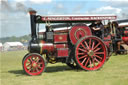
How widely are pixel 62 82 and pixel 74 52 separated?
242 cm

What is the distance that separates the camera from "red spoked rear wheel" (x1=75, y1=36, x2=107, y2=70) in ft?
29.6

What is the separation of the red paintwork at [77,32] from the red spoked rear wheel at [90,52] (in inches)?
12.4

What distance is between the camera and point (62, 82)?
679 cm

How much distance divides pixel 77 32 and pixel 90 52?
107cm

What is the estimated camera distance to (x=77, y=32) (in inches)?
367

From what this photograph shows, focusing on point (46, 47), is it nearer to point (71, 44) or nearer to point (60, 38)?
point (60, 38)

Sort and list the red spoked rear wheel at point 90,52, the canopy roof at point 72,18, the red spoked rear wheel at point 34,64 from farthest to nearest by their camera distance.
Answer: the red spoked rear wheel at point 90,52
the canopy roof at point 72,18
the red spoked rear wheel at point 34,64

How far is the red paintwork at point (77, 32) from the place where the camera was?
927cm

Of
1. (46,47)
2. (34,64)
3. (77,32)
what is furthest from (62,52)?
(34,64)

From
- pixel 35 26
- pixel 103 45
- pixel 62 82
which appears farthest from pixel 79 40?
pixel 62 82

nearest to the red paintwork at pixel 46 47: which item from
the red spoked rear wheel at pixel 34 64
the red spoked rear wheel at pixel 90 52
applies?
the red spoked rear wheel at pixel 34 64

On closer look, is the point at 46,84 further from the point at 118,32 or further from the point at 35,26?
the point at 118,32

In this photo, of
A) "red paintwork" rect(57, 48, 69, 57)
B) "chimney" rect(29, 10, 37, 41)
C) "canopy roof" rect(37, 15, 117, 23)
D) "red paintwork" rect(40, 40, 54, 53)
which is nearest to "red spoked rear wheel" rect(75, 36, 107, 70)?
"red paintwork" rect(57, 48, 69, 57)

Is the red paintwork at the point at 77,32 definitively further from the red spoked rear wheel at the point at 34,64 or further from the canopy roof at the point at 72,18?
the red spoked rear wheel at the point at 34,64
